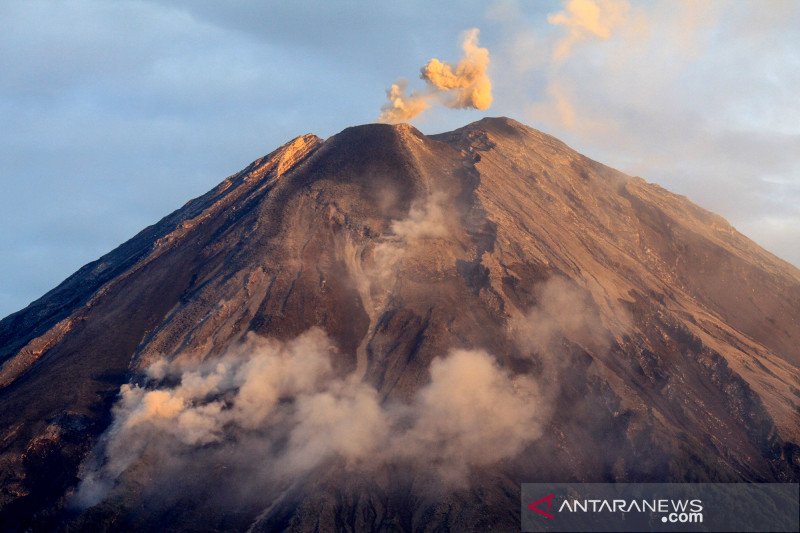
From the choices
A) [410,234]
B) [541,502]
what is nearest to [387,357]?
[410,234]

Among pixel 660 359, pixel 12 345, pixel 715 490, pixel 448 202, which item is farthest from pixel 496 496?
pixel 12 345

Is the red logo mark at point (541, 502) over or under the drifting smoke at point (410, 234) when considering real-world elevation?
under

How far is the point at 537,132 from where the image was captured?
149500 millimetres

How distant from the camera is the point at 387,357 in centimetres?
9506

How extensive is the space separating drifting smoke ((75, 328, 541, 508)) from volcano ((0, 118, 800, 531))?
231 mm

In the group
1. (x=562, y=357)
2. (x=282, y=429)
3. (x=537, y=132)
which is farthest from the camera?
(x=537, y=132)

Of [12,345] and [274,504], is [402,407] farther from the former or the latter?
[12,345]

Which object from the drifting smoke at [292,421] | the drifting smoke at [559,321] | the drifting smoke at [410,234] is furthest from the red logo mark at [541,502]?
the drifting smoke at [410,234]

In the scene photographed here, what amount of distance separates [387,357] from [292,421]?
41.2 feet

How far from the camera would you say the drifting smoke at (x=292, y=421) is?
8200 cm

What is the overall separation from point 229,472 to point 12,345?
3970 centimetres

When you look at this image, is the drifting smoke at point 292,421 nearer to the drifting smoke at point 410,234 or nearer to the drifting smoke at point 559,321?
the drifting smoke at point 559,321

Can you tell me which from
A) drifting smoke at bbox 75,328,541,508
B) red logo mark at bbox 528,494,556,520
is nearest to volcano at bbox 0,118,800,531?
drifting smoke at bbox 75,328,541,508

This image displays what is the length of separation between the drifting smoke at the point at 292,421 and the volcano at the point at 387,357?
0.23 m
